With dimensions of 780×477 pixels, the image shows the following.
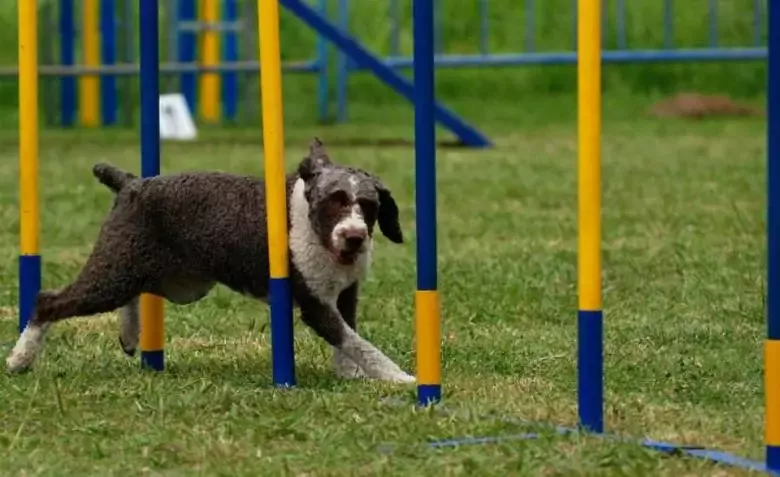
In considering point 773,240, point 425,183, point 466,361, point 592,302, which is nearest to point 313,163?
point 425,183

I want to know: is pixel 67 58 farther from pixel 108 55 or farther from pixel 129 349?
pixel 129 349

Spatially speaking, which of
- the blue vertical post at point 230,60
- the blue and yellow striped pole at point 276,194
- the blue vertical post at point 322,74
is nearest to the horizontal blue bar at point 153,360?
the blue and yellow striped pole at point 276,194

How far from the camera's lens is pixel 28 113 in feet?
18.3

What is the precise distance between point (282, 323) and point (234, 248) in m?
0.31

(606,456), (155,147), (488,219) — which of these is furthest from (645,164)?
(606,456)

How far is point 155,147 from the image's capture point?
5.38 metres

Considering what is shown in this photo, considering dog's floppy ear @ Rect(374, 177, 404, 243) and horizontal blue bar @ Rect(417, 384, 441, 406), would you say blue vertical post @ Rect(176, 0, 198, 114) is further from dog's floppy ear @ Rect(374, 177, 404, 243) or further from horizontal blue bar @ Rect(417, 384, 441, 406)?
horizontal blue bar @ Rect(417, 384, 441, 406)

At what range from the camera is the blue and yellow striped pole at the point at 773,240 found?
3730 millimetres

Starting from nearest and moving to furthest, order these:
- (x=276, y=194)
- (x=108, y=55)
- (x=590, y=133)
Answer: (x=590, y=133) < (x=276, y=194) < (x=108, y=55)

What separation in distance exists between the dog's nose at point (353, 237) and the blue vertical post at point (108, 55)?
12485mm

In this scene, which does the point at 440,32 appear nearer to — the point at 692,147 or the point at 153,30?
the point at 692,147

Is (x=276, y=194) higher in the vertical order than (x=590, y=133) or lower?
lower

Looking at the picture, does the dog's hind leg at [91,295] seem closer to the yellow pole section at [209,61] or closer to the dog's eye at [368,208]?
the dog's eye at [368,208]

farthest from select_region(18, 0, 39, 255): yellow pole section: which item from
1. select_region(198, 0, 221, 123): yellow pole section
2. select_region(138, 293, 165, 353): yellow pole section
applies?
select_region(198, 0, 221, 123): yellow pole section
